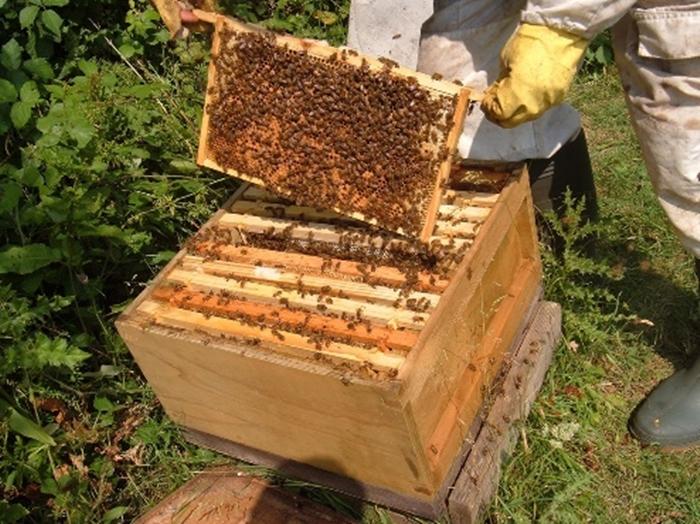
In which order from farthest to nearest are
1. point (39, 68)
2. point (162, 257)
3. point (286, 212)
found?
point (39, 68) < point (162, 257) < point (286, 212)

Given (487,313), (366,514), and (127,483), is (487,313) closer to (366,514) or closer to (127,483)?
(366,514)

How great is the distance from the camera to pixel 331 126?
8.67 ft

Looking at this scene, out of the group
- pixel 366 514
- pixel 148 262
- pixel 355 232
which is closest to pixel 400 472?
pixel 366 514

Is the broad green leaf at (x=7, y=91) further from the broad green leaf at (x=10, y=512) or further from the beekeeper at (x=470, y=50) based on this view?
the broad green leaf at (x=10, y=512)

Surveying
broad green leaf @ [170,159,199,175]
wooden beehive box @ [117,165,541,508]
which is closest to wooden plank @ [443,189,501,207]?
wooden beehive box @ [117,165,541,508]

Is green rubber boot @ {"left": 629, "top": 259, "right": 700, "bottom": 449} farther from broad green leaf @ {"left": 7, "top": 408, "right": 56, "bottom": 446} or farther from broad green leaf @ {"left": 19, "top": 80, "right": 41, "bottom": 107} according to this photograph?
broad green leaf @ {"left": 19, "top": 80, "right": 41, "bottom": 107}

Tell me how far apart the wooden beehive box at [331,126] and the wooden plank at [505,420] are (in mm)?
769

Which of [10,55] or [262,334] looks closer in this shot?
[262,334]

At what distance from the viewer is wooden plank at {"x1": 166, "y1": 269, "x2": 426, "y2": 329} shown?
2.39 metres

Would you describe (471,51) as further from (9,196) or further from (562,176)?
(9,196)

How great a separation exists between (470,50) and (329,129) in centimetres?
72

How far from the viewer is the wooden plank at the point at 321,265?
2518mm

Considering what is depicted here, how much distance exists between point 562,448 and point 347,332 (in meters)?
1.09

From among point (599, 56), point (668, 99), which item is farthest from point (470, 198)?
point (599, 56)
